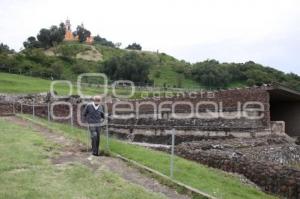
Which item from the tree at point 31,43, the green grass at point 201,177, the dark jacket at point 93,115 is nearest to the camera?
the green grass at point 201,177

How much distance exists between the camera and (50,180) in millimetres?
10008

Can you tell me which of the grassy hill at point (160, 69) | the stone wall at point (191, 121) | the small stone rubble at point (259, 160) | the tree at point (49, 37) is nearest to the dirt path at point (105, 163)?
the small stone rubble at point (259, 160)

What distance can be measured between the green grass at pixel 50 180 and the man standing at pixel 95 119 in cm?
121

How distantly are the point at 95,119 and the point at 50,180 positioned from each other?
11.4 ft

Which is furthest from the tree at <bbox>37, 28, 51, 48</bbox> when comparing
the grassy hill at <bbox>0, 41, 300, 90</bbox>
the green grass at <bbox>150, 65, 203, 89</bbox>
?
the green grass at <bbox>150, 65, 203, 89</bbox>

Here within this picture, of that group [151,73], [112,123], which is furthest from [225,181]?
[151,73]

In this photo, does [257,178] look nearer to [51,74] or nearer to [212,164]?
[212,164]

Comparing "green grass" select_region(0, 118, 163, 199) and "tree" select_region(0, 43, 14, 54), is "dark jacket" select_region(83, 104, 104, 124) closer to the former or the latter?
"green grass" select_region(0, 118, 163, 199)

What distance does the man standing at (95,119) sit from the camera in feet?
42.9

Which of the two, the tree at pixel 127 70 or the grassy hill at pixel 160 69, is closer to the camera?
the grassy hill at pixel 160 69

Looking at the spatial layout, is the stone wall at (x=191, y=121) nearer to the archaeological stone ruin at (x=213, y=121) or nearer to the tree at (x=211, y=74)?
the archaeological stone ruin at (x=213, y=121)

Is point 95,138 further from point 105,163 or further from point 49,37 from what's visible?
point 49,37

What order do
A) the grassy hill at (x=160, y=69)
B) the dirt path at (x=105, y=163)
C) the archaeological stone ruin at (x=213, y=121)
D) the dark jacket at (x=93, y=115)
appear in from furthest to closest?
the grassy hill at (x=160, y=69), the archaeological stone ruin at (x=213, y=121), the dark jacket at (x=93, y=115), the dirt path at (x=105, y=163)

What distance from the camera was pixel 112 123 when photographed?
28.9m
